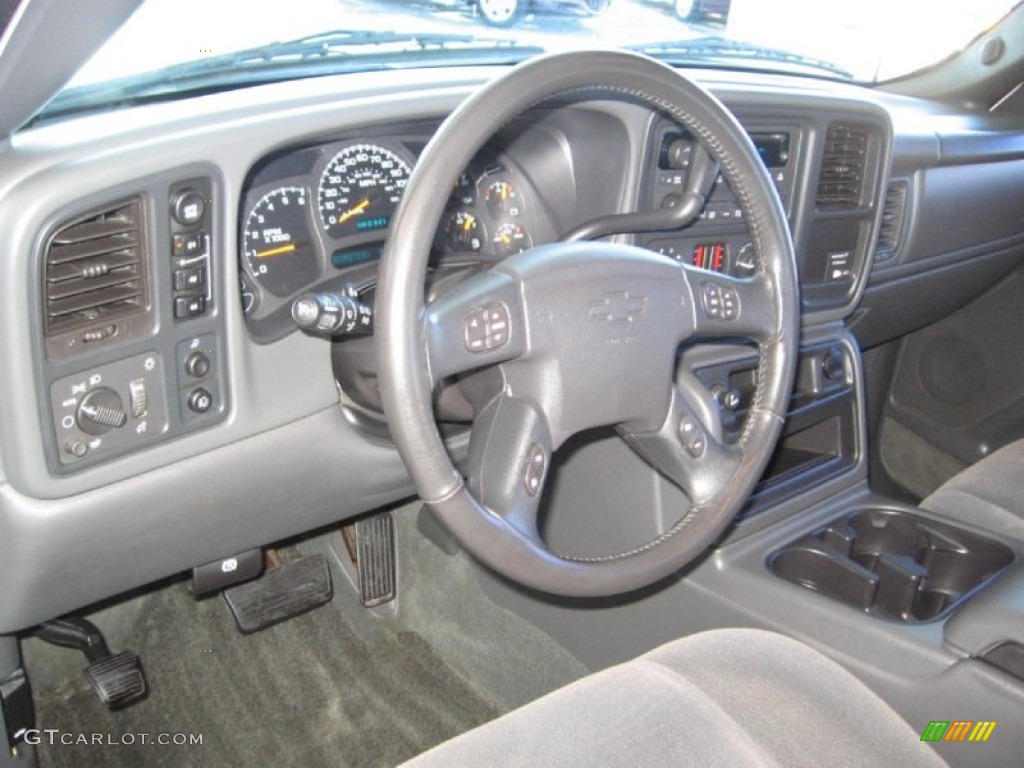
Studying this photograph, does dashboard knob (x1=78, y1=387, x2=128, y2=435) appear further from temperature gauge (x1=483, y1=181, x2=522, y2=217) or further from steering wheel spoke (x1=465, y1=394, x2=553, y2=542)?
temperature gauge (x1=483, y1=181, x2=522, y2=217)

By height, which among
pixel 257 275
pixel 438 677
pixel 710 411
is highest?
pixel 257 275

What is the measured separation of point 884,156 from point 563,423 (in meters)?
1.23

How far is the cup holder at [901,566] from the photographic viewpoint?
5.88 ft

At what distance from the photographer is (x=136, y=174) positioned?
115 cm

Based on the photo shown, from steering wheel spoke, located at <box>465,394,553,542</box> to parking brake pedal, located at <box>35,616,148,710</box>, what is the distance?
80cm

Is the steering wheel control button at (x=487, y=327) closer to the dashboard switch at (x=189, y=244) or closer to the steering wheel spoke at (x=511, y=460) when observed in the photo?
the steering wheel spoke at (x=511, y=460)

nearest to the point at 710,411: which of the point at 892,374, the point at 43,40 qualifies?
the point at 43,40

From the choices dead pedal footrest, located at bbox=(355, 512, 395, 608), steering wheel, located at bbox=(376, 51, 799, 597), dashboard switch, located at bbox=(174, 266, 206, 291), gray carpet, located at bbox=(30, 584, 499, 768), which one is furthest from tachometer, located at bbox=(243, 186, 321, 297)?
gray carpet, located at bbox=(30, 584, 499, 768)

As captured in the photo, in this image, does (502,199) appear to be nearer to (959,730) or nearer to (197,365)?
(197,365)

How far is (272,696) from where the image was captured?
2.14 metres

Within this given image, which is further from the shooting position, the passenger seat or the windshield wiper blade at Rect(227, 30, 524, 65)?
the passenger seat

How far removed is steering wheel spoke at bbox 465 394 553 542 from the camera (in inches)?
45.9

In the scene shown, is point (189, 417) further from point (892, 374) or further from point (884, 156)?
point (892, 374)

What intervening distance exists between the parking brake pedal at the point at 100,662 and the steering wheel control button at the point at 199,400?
22.3 inches
